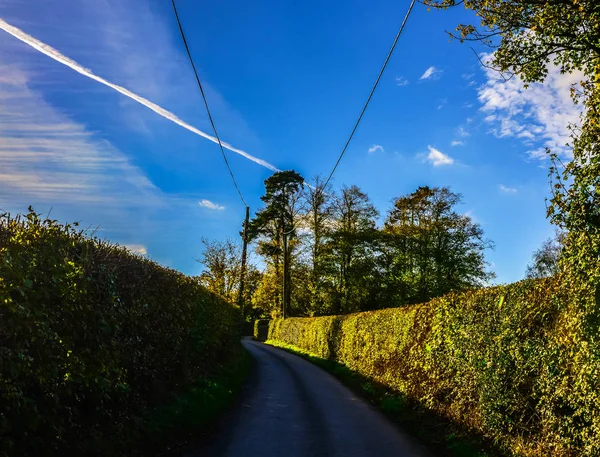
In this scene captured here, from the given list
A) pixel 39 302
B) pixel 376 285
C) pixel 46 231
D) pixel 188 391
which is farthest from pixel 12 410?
pixel 376 285

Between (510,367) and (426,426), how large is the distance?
9.43 ft

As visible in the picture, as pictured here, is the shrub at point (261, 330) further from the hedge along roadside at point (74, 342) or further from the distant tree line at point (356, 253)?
the hedge along roadside at point (74, 342)

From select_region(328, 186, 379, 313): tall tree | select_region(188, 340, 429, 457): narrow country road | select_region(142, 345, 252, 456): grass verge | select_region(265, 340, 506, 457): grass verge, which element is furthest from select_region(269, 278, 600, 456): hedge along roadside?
select_region(328, 186, 379, 313): tall tree

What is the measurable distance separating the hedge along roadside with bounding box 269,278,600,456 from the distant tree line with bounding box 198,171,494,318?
30.6 metres

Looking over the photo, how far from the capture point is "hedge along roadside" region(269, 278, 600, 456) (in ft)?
16.9

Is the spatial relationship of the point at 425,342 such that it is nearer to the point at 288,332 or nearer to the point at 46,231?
the point at 46,231

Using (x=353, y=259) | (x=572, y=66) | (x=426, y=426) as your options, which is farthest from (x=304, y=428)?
(x=353, y=259)

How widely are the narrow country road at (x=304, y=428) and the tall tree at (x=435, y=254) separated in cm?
3221

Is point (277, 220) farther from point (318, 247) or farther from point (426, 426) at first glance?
point (426, 426)

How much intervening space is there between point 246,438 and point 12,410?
4.41m

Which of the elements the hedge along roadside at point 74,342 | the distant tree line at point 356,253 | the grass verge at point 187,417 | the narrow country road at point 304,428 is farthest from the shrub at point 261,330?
the hedge along roadside at point 74,342

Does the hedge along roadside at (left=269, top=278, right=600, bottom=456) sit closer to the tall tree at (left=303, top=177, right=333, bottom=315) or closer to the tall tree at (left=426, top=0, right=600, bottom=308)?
the tall tree at (left=426, top=0, right=600, bottom=308)

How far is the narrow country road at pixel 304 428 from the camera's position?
688 centimetres

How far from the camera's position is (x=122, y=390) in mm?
6465
